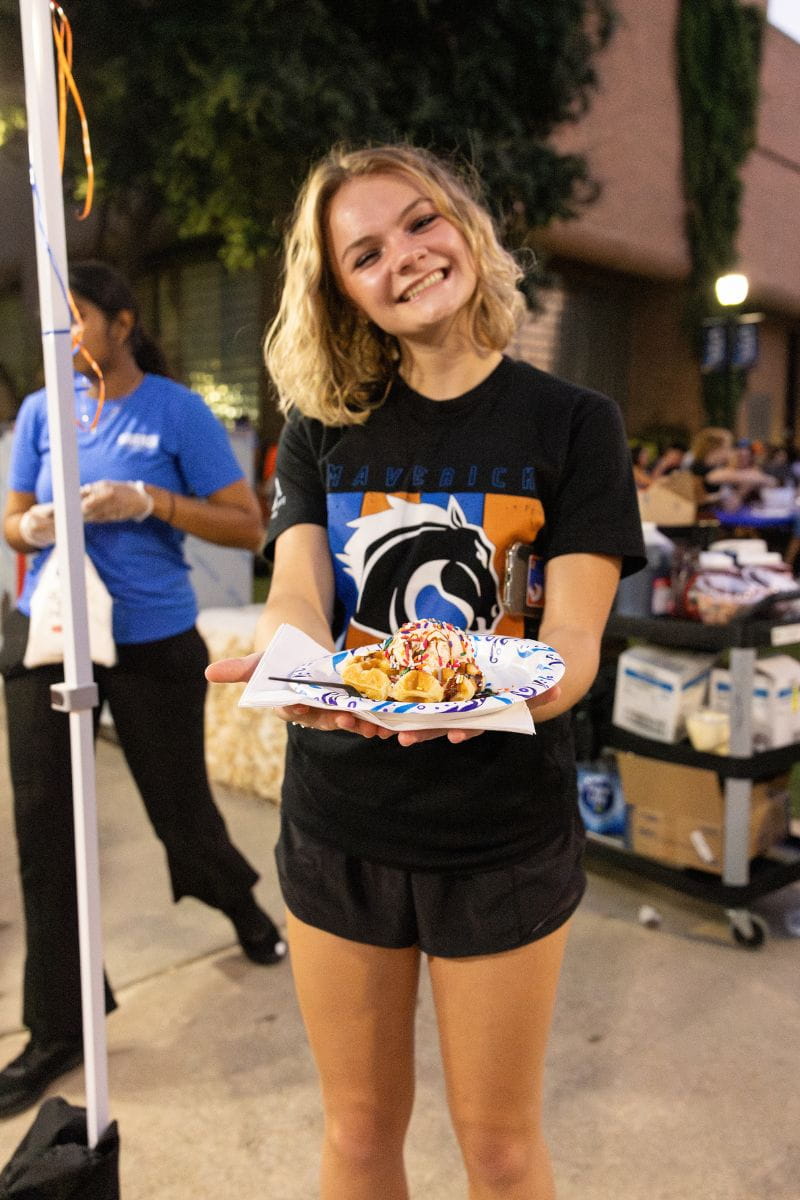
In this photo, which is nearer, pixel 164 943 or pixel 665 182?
pixel 164 943

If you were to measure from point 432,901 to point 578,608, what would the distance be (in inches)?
17.8

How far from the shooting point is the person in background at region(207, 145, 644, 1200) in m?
1.32

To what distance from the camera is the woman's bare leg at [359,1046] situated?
1355 millimetres

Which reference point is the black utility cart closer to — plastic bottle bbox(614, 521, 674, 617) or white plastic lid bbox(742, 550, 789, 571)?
plastic bottle bbox(614, 521, 674, 617)

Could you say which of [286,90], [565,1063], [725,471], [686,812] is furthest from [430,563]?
[725,471]

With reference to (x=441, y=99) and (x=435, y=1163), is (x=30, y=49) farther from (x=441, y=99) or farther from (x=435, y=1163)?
(x=441, y=99)

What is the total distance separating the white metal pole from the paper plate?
51 cm

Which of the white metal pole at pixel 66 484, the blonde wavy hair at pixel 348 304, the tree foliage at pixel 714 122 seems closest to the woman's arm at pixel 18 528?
the white metal pole at pixel 66 484

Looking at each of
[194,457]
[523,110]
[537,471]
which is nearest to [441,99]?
[523,110]

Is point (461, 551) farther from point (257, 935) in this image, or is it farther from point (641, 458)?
point (641, 458)

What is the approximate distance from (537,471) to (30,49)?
995 mm

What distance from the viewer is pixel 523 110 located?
9.28m

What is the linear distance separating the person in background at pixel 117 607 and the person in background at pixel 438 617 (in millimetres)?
1068

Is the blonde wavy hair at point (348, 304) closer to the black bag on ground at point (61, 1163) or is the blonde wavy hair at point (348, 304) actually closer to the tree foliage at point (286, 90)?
the black bag on ground at point (61, 1163)
